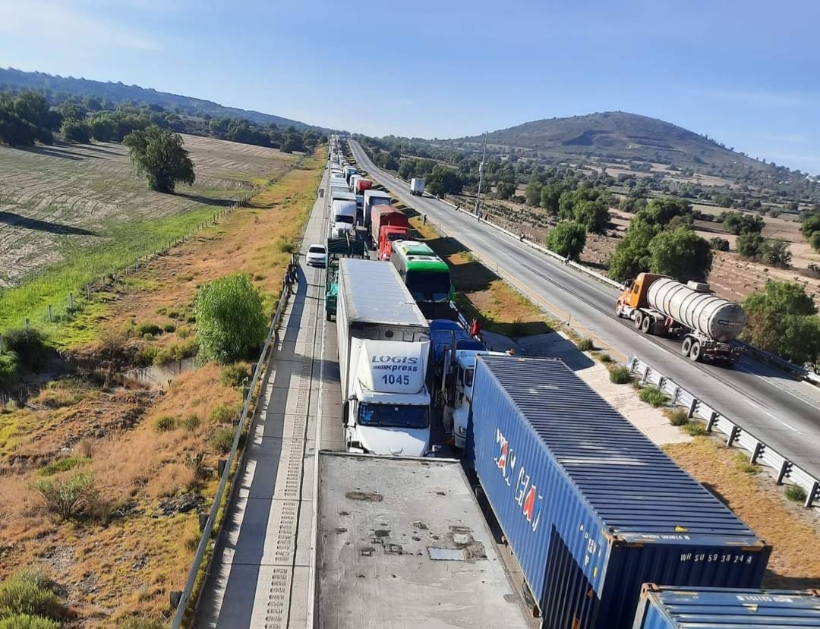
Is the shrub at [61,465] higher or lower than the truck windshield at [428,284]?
lower

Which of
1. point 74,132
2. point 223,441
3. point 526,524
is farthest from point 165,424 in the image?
point 74,132

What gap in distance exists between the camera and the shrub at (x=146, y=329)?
3203cm

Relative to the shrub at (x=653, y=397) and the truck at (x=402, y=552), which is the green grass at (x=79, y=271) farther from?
the shrub at (x=653, y=397)

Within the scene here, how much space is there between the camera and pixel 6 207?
6400 centimetres

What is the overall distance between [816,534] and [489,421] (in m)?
8.82

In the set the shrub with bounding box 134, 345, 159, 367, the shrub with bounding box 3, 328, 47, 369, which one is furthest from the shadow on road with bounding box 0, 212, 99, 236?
the shrub with bounding box 134, 345, 159, 367

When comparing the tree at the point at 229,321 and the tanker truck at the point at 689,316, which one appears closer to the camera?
the tanker truck at the point at 689,316

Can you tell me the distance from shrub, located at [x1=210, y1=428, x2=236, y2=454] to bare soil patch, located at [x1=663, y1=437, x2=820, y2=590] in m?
14.6

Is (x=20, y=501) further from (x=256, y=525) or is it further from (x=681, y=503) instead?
(x=681, y=503)

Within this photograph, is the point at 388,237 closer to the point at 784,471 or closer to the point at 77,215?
the point at 784,471

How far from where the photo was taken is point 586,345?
28.6 meters

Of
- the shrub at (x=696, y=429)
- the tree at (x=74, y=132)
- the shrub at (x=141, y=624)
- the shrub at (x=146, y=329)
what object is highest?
the tree at (x=74, y=132)

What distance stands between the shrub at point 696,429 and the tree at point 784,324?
45.6 ft

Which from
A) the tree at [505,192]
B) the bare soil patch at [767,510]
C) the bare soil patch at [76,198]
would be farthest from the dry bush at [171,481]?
the tree at [505,192]
